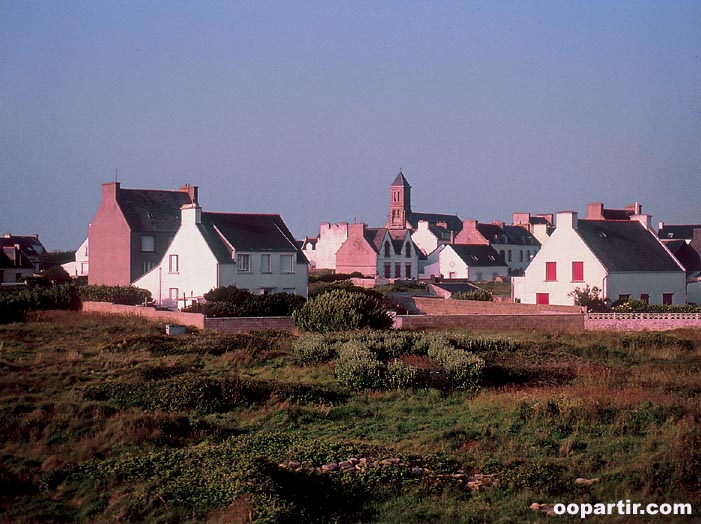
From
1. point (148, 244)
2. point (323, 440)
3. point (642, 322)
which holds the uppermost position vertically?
point (148, 244)

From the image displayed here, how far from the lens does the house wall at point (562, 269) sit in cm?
4344

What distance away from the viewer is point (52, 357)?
2508 cm

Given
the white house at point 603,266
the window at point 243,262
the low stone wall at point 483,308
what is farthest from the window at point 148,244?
the white house at point 603,266

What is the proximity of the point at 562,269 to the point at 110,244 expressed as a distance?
29714mm

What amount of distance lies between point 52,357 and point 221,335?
6954mm

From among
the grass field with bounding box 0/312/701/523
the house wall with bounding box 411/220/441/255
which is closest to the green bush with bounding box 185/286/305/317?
the grass field with bounding box 0/312/701/523

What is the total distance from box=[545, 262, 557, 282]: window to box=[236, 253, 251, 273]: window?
658 inches

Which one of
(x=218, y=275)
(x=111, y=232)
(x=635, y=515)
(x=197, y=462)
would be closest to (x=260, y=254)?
(x=218, y=275)

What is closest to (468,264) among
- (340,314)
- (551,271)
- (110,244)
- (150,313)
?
(551,271)

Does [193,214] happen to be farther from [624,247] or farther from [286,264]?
[624,247]

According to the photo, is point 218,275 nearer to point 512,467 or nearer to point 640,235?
point 640,235

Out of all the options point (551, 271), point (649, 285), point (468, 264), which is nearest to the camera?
point (649, 285)

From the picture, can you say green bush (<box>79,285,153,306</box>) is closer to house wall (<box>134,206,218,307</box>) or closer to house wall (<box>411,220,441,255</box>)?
house wall (<box>134,206,218,307</box>)

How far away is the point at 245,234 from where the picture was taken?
152 ft
